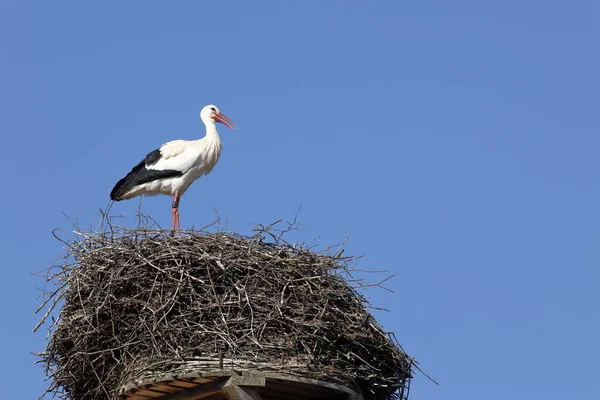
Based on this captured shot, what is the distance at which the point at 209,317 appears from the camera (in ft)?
29.9

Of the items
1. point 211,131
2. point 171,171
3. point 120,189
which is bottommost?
point 120,189

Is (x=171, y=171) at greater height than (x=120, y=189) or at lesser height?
greater

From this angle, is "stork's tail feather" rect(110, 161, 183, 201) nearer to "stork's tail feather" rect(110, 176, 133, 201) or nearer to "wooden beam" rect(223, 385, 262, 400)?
"stork's tail feather" rect(110, 176, 133, 201)

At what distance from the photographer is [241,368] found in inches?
348

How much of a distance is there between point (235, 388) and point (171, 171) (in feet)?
15.5

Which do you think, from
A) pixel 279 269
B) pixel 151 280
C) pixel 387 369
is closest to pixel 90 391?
pixel 151 280

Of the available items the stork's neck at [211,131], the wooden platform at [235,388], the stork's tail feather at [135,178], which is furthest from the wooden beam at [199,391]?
the stork's neck at [211,131]

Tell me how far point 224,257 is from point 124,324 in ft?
3.27

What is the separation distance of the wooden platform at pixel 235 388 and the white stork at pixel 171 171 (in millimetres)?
3934

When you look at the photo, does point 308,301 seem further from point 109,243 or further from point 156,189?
point 156,189

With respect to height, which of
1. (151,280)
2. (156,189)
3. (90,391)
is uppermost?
(156,189)

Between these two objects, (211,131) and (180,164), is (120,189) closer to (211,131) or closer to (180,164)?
(180,164)

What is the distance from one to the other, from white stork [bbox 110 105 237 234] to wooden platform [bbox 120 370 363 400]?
3.93 meters

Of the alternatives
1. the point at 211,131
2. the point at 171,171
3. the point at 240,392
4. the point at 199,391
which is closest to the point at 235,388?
the point at 240,392
